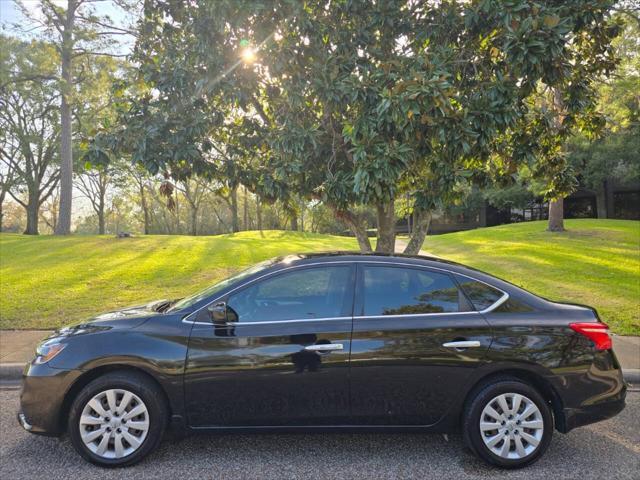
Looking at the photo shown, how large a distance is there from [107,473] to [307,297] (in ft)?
6.20

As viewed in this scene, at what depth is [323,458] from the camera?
3.29m

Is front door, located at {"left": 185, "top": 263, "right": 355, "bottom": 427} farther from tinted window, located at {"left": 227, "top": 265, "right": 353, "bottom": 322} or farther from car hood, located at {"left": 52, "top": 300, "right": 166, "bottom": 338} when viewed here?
car hood, located at {"left": 52, "top": 300, "right": 166, "bottom": 338}

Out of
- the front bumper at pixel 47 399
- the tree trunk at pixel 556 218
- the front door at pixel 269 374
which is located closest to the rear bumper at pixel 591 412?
the front door at pixel 269 374

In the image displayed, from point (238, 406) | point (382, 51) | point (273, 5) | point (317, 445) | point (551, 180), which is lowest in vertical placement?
point (317, 445)

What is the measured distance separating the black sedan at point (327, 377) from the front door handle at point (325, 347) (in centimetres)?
1

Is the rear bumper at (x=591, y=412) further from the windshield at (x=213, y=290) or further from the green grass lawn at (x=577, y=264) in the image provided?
the green grass lawn at (x=577, y=264)

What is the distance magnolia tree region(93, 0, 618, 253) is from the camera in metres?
4.30

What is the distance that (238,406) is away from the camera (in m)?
Answer: 3.21

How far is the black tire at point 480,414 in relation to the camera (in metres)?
3.18

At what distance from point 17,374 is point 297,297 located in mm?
3755

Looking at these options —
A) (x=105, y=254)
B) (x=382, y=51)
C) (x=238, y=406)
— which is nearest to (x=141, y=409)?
(x=238, y=406)

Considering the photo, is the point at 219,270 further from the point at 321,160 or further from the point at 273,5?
the point at 273,5

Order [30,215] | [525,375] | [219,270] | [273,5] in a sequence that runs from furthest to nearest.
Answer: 1. [30,215]
2. [219,270]
3. [273,5]
4. [525,375]

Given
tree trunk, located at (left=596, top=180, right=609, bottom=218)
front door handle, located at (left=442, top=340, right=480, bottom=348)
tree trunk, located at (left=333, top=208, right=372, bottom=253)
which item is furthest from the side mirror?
tree trunk, located at (left=596, top=180, right=609, bottom=218)
